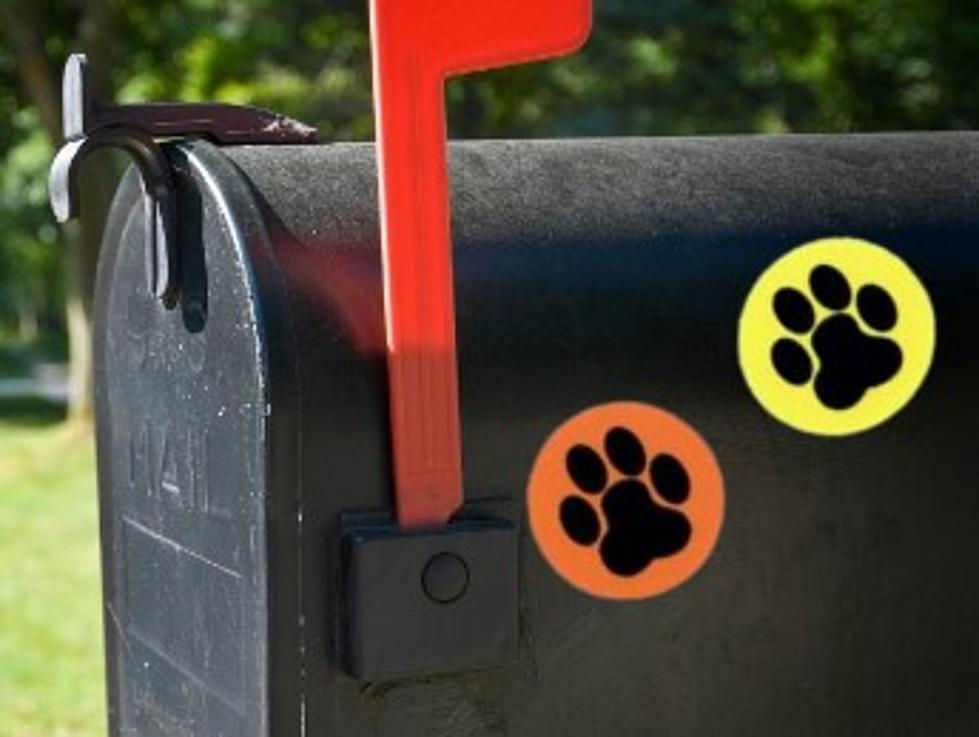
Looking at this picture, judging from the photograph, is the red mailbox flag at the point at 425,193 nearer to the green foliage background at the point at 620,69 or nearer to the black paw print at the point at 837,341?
the black paw print at the point at 837,341

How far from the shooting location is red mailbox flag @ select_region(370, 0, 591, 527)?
206 centimetres

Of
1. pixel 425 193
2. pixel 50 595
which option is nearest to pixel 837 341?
pixel 425 193

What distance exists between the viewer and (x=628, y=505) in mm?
2236

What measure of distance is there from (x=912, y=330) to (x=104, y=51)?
393 inches

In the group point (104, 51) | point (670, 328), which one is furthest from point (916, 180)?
point (104, 51)

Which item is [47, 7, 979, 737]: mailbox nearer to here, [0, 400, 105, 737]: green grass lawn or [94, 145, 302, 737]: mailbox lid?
[94, 145, 302, 737]: mailbox lid

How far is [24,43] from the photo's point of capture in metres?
12.1

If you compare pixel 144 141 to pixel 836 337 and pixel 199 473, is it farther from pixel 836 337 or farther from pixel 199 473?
pixel 836 337

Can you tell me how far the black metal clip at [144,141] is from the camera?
2.22 m

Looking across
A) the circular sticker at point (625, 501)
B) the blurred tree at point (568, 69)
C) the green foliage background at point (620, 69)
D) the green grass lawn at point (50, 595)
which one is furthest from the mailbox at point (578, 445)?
the green foliage background at point (620, 69)

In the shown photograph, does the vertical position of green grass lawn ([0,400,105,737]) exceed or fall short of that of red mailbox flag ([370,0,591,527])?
it falls short

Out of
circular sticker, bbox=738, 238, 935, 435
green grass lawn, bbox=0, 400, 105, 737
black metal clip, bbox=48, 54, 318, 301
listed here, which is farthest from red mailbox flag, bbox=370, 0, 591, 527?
green grass lawn, bbox=0, 400, 105, 737

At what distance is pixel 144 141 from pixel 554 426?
562 mm

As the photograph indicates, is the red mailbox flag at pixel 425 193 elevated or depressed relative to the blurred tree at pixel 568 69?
depressed
